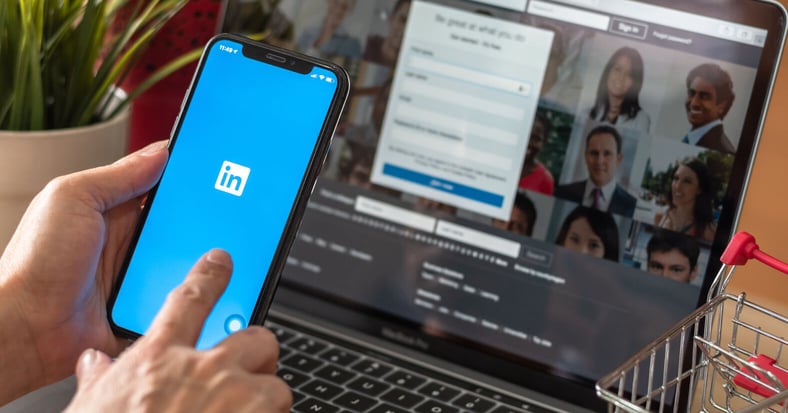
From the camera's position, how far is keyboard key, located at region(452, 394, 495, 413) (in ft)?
2.33

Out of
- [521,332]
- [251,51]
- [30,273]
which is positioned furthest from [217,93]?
[521,332]

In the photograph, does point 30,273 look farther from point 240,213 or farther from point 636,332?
point 636,332

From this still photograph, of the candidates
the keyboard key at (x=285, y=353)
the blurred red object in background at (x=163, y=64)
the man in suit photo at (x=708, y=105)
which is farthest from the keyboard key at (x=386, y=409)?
the blurred red object in background at (x=163, y=64)

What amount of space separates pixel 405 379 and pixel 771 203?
368 mm

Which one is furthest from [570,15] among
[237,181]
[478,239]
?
[237,181]

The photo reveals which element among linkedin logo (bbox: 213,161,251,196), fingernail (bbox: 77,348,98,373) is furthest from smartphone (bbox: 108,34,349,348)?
fingernail (bbox: 77,348,98,373)

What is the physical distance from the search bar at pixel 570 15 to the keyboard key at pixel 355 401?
357 mm

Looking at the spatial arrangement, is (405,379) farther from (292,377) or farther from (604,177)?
(604,177)

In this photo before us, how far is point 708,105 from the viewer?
0.70 metres

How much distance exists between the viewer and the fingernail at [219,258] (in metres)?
0.56

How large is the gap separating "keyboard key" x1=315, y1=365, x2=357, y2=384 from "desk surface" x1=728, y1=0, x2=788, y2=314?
1.24 feet

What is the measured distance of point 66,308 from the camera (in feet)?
2.10

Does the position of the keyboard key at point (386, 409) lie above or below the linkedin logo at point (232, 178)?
below

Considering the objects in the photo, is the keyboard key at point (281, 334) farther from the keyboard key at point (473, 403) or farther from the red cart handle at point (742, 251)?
the red cart handle at point (742, 251)
